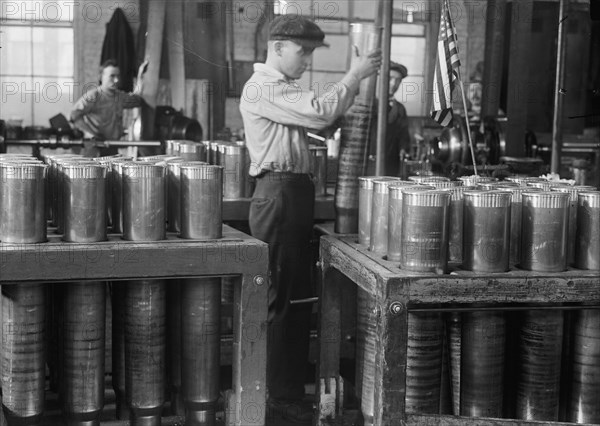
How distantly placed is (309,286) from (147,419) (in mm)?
1229

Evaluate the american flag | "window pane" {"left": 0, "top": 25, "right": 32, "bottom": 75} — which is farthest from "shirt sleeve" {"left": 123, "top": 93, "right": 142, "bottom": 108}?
the american flag

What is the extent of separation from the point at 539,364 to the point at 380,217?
63 centimetres

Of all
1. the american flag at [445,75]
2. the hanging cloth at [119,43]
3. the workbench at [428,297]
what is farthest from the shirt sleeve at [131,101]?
the workbench at [428,297]

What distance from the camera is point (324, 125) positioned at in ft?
11.5

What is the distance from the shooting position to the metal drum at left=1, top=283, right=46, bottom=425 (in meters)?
2.46

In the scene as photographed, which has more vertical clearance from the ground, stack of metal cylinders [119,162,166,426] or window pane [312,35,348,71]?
window pane [312,35,348,71]

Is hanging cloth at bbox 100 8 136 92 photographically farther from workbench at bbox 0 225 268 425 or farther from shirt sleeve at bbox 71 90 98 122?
workbench at bbox 0 225 268 425

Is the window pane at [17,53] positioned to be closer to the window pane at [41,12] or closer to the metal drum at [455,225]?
the window pane at [41,12]

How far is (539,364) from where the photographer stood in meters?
2.50

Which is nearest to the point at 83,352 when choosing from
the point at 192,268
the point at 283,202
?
the point at 192,268

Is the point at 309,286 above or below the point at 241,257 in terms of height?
below

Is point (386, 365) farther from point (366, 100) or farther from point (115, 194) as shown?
point (366, 100)

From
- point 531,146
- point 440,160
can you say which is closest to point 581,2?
point 531,146

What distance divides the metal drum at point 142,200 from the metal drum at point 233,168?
1.63m
